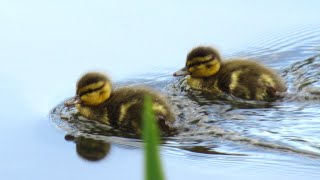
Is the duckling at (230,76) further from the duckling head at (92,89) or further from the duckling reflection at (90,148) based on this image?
the duckling reflection at (90,148)

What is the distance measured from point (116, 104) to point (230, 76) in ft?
1.82

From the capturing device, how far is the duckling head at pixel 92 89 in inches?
106

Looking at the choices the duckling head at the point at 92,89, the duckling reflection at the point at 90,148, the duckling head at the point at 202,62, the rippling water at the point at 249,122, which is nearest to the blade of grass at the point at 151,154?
the rippling water at the point at 249,122

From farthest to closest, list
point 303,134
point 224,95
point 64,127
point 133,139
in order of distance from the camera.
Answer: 1. point 224,95
2. point 64,127
3. point 133,139
4. point 303,134

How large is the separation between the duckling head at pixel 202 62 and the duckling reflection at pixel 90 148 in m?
0.68

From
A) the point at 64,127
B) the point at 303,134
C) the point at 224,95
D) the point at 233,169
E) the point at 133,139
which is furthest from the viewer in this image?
the point at 224,95

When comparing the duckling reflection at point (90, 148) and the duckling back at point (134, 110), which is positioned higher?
the duckling back at point (134, 110)

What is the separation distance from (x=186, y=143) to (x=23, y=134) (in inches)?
23.7

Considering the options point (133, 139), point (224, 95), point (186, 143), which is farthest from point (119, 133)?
point (224, 95)

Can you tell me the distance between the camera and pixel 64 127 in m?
2.66

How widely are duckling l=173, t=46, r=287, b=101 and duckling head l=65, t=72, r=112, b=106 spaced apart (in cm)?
44

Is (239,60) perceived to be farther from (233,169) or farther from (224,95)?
(233,169)

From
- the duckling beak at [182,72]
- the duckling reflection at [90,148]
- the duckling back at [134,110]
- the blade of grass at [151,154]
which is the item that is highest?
the blade of grass at [151,154]

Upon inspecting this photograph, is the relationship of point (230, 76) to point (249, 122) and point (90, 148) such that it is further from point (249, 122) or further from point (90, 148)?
point (90, 148)
